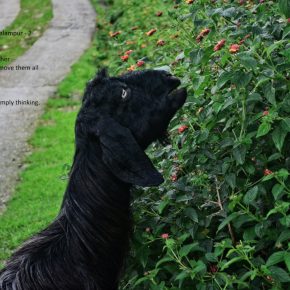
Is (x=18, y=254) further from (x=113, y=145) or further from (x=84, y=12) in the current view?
(x=84, y=12)

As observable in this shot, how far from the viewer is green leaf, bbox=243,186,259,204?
11.4 ft

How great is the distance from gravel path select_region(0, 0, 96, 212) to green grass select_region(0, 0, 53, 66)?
24 cm

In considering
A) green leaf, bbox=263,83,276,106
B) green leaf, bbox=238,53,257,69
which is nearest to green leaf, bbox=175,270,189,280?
green leaf, bbox=263,83,276,106

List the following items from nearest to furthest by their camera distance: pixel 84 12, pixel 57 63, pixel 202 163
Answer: pixel 202 163, pixel 57 63, pixel 84 12

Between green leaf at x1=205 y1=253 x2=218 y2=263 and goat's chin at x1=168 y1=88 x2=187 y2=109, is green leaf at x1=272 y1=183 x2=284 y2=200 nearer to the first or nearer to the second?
green leaf at x1=205 y1=253 x2=218 y2=263

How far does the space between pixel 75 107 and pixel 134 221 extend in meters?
8.20

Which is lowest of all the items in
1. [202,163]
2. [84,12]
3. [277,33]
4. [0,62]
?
[84,12]

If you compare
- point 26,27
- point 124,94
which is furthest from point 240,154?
point 26,27

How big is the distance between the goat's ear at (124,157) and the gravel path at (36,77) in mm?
4787

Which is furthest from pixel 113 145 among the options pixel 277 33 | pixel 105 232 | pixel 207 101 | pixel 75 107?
pixel 75 107

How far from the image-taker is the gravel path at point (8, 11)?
21491mm

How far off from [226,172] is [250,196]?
1.34 feet

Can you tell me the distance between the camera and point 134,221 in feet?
13.8

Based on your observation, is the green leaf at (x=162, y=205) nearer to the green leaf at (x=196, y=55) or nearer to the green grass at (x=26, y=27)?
the green leaf at (x=196, y=55)
